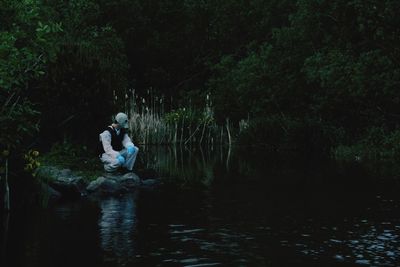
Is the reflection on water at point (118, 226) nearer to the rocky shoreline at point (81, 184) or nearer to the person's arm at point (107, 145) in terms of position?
→ the rocky shoreline at point (81, 184)

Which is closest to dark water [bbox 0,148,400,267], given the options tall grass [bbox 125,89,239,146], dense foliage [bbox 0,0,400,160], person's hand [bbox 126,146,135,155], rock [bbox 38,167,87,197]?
rock [bbox 38,167,87,197]

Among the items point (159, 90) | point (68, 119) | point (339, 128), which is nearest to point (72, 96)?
point (68, 119)

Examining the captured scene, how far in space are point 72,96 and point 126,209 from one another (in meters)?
6.43

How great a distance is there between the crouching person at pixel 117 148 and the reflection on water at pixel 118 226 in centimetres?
199

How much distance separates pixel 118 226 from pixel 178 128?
23.3m

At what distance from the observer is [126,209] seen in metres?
13.5

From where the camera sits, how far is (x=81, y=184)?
15.9 m

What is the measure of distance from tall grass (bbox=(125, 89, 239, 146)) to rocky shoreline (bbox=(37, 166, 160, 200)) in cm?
1342

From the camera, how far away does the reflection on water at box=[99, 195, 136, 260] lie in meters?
9.62

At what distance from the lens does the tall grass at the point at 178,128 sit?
3142 centimetres

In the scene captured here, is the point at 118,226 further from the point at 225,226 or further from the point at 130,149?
the point at 130,149

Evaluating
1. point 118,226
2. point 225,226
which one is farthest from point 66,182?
point 225,226

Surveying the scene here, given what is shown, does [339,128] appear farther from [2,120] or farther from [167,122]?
[2,120]

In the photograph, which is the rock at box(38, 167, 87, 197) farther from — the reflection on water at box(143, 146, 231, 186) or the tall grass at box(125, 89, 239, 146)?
the tall grass at box(125, 89, 239, 146)
